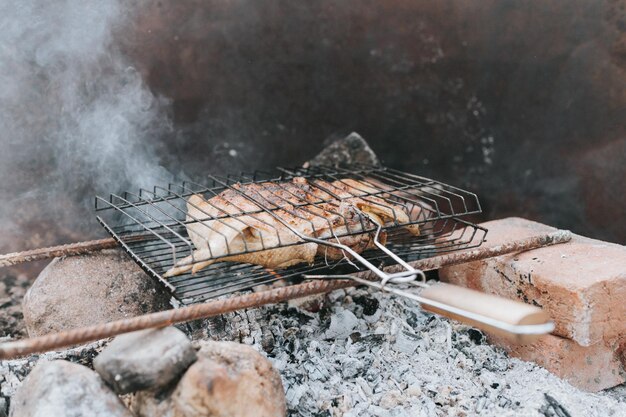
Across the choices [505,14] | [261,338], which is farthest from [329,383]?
[505,14]

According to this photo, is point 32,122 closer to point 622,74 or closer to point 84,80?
point 84,80

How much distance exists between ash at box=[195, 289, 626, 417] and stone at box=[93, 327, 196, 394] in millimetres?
750

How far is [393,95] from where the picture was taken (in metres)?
4.79

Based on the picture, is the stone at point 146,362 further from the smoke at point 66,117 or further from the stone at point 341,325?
the smoke at point 66,117

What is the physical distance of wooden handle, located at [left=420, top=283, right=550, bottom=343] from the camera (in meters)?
2.07

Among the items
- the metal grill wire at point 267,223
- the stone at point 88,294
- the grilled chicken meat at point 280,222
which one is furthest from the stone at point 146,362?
the stone at point 88,294

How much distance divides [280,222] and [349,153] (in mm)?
1735

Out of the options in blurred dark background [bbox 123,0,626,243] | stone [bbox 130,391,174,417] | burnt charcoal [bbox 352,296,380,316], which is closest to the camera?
stone [bbox 130,391,174,417]

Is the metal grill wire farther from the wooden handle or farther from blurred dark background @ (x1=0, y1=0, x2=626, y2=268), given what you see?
the wooden handle

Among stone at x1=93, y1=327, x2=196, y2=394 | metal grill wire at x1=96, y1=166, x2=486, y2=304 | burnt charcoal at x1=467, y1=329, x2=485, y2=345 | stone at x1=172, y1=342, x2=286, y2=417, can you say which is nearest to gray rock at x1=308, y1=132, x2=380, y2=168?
metal grill wire at x1=96, y1=166, x2=486, y2=304

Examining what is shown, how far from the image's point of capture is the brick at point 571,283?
10.0ft

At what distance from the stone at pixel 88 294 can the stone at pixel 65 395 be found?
87 centimetres

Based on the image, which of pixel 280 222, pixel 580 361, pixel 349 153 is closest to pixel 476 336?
pixel 580 361

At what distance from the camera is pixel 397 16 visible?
4.63m
